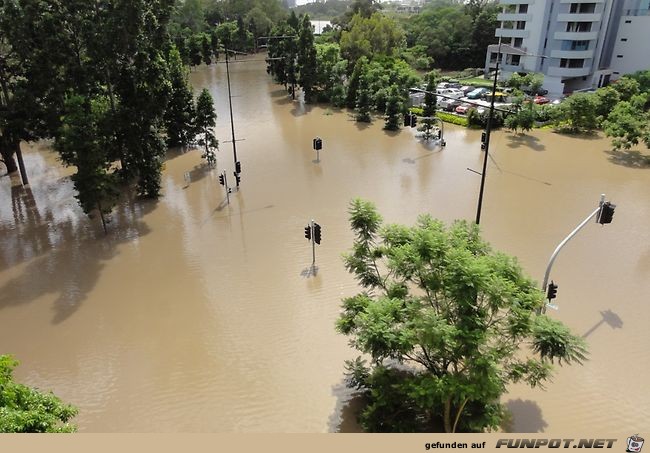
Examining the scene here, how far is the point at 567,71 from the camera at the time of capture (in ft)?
145

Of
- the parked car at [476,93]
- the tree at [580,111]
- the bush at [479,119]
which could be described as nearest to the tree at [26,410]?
the bush at [479,119]

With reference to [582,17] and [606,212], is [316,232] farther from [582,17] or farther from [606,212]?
[582,17]

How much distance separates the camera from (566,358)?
9195 mm

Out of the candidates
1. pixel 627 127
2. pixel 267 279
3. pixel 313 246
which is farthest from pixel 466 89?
pixel 267 279

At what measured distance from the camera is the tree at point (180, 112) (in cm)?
2969

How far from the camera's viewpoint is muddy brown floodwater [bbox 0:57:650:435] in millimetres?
11930

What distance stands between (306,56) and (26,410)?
3936 cm

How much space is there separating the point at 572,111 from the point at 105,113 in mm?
28854

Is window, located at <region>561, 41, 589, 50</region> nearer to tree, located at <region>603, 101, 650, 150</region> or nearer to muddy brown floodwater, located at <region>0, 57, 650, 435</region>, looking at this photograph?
tree, located at <region>603, 101, 650, 150</region>

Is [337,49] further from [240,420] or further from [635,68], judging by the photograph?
[240,420]

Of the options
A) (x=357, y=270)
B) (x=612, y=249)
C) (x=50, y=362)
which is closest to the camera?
(x=357, y=270)

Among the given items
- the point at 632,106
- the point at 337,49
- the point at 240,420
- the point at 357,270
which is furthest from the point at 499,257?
the point at 337,49

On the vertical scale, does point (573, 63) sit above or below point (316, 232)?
above

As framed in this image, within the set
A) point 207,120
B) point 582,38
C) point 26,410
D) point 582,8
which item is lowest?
point 26,410
